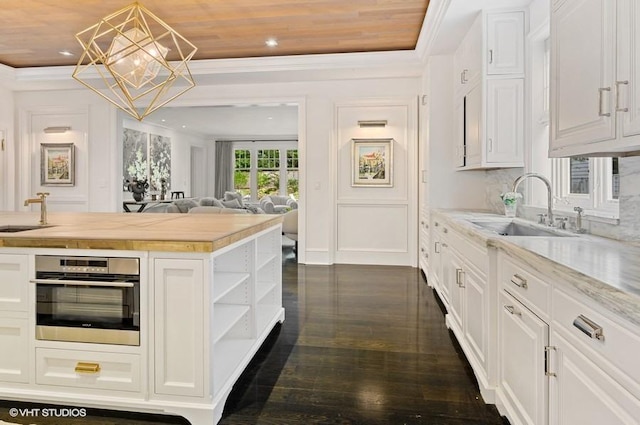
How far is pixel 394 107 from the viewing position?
5590mm

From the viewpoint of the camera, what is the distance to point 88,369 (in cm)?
189

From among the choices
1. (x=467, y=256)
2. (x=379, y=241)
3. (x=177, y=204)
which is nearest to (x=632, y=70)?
(x=467, y=256)

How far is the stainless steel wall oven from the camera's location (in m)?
1.87

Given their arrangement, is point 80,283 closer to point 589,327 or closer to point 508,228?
point 589,327

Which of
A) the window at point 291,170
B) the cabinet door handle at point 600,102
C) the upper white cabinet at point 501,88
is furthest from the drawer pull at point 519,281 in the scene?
the window at point 291,170

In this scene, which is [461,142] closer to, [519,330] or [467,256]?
[467,256]

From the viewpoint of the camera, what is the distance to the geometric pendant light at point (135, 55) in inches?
95.9

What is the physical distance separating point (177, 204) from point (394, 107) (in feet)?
14.9

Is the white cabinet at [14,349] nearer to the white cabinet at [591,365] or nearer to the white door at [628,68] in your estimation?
the white cabinet at [591,365]

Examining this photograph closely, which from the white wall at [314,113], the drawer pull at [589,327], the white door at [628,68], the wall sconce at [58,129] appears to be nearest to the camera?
the drawer pull at [589,327]

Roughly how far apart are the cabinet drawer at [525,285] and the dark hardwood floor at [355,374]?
26.9 inches

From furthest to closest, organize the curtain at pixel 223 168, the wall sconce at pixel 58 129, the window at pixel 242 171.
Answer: the window at pixel 242 171 < the curtain at pixel 223 168 < the wall sconce at pixel 58 129

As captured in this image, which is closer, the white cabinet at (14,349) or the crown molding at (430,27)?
the white cabinet at (14,349)

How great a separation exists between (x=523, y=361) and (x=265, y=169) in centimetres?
1146
